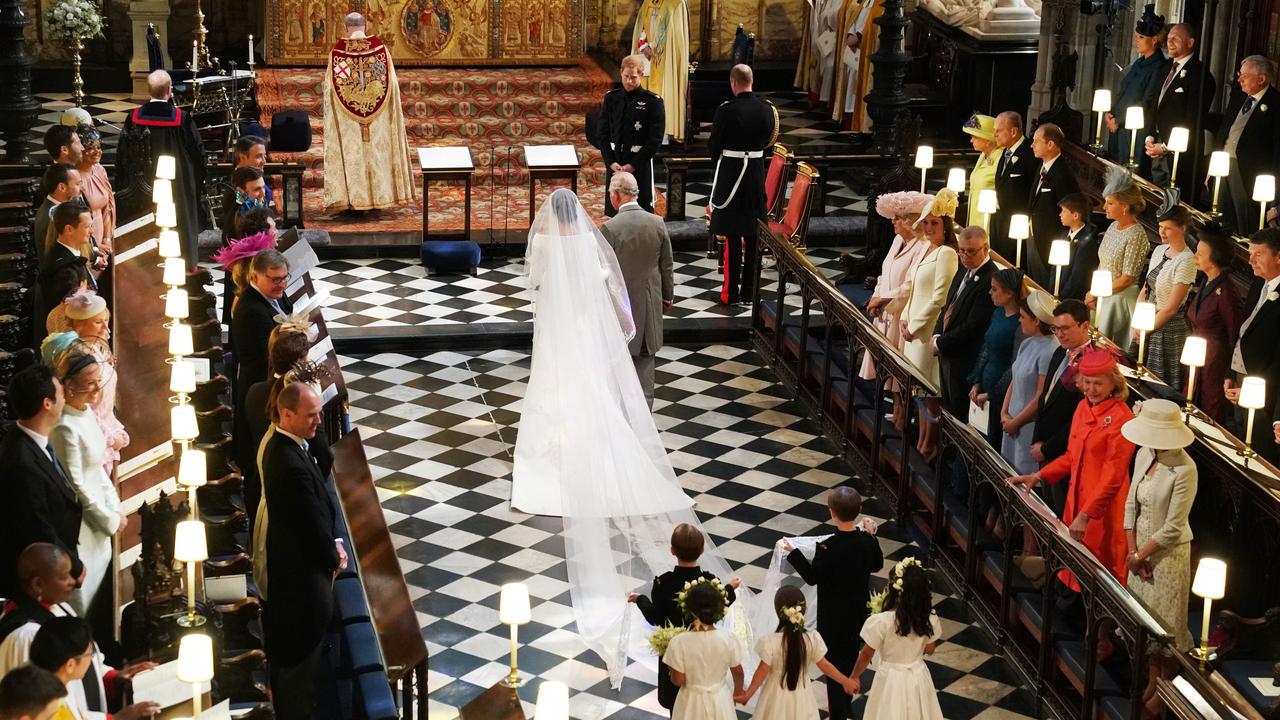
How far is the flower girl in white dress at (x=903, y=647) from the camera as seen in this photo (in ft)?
24.9

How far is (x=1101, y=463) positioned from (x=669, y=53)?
455 inches

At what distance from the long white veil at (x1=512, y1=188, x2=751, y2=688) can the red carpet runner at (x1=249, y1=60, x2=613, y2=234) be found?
5.95 metres

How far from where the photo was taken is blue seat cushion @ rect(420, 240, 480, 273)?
15.7 meters

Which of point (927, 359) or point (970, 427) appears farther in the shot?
point (927, 359)

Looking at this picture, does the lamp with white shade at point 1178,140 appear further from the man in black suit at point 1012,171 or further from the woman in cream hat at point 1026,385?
the woman in cream hat at point 1026,385

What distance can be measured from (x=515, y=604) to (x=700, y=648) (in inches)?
37.4

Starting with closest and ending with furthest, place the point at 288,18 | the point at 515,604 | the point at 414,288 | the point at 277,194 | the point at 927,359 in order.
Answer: the point at 515,604 → the point at 927,359 → the point at 414,288 → the point at 277,194 → the point at 288,18

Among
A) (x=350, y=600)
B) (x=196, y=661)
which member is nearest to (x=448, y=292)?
(x=350, y=600)

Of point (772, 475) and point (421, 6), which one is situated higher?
point (421, 6)

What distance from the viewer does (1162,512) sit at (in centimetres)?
825

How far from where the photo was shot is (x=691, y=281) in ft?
51.6

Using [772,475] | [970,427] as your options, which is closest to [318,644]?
[970,427]

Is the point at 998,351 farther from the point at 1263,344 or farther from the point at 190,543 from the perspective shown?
the point at 190,543

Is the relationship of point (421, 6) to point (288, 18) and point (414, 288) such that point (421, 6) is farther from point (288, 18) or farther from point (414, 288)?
point (414, 288)
